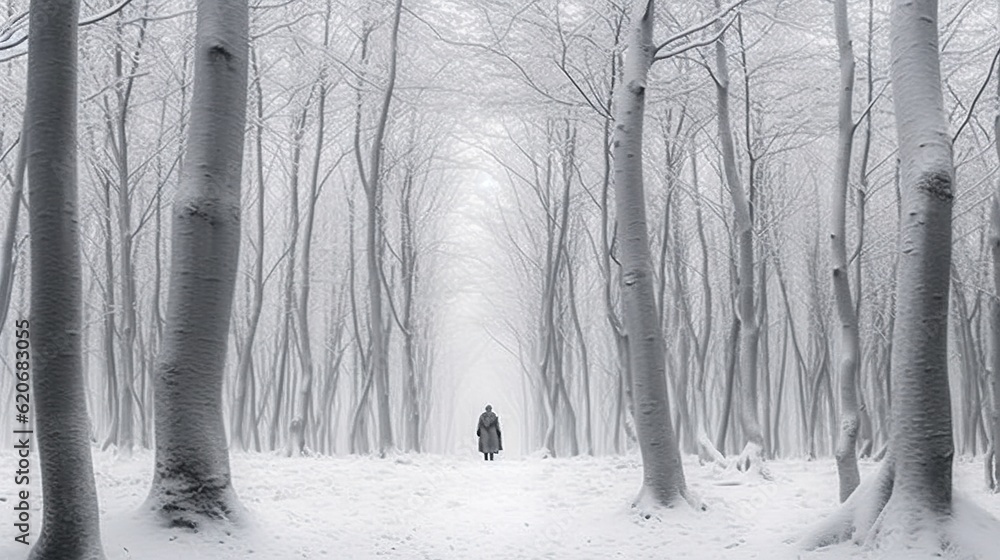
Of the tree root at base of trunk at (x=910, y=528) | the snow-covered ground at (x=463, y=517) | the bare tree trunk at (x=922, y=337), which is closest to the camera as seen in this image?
the tree root at base of trunk at (x=910, y=528)

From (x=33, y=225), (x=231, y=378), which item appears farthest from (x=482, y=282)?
(x=33, y=225)

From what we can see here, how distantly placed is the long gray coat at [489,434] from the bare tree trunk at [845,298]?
10.2 m

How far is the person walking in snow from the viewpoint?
57.7 feet

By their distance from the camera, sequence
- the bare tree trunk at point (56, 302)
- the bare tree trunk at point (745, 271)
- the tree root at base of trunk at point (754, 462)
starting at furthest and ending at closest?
the bare tree trunk at point (745, 271) < the tree root at base of trunk at point (754, 462) < the bare tree trunk at point (56, 302)

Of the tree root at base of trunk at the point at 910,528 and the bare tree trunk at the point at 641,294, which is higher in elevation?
the bare tree trunk at the point at 641,294

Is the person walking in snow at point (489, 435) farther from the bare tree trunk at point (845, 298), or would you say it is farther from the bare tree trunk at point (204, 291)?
the bare tree trunk at point (204, 291)

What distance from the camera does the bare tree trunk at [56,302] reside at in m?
3.79

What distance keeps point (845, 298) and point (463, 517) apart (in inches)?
167

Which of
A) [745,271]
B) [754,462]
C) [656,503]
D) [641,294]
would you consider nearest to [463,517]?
[656,503]

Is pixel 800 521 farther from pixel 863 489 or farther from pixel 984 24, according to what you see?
pixel 984 24

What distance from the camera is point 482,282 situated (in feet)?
109

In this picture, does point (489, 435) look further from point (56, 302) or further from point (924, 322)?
point (56, 302)

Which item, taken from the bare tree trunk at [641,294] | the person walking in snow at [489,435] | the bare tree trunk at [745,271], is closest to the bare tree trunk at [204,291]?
the bare tree trunk at [641,294]

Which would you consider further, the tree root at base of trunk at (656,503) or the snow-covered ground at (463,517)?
the tree root at base of trunk at (656,503)
